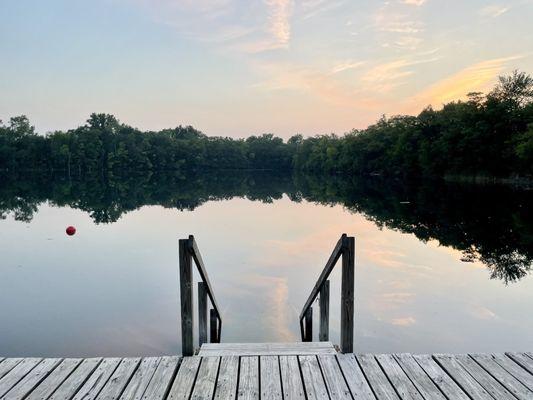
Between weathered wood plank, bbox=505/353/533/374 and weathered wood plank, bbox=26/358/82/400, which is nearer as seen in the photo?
weathered wood plank, bbox=26/358/82/400

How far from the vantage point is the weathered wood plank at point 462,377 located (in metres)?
3.16

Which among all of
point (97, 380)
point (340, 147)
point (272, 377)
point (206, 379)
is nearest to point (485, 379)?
point (272, 377)

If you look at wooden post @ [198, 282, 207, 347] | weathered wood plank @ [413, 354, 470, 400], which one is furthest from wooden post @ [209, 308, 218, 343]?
weathered wood plank @ [413, 354, 470, 400]

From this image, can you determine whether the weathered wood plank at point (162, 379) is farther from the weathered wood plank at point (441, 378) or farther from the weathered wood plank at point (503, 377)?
the weathered wood plank at point (503, 377)

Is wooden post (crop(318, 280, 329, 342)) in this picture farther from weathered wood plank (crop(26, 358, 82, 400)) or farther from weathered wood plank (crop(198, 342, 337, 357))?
weathered wood plank (crop(26, 358, 82, 400))

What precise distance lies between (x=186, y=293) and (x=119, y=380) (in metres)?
0.94

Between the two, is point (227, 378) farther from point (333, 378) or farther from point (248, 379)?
point (333, 378)

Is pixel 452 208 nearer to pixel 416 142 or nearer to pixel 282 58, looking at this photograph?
pixel 282 58

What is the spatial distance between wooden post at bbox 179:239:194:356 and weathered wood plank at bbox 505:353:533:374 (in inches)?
129

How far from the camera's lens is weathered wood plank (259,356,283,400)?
3.12 metres

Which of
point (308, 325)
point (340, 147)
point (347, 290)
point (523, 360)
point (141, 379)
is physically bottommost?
point (308, 325)

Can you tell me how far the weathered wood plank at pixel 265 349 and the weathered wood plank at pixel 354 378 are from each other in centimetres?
19

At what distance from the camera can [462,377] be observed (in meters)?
3.43

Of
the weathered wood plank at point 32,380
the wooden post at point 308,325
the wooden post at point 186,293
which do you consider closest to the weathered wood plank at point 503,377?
the wooden post at point 186,293
